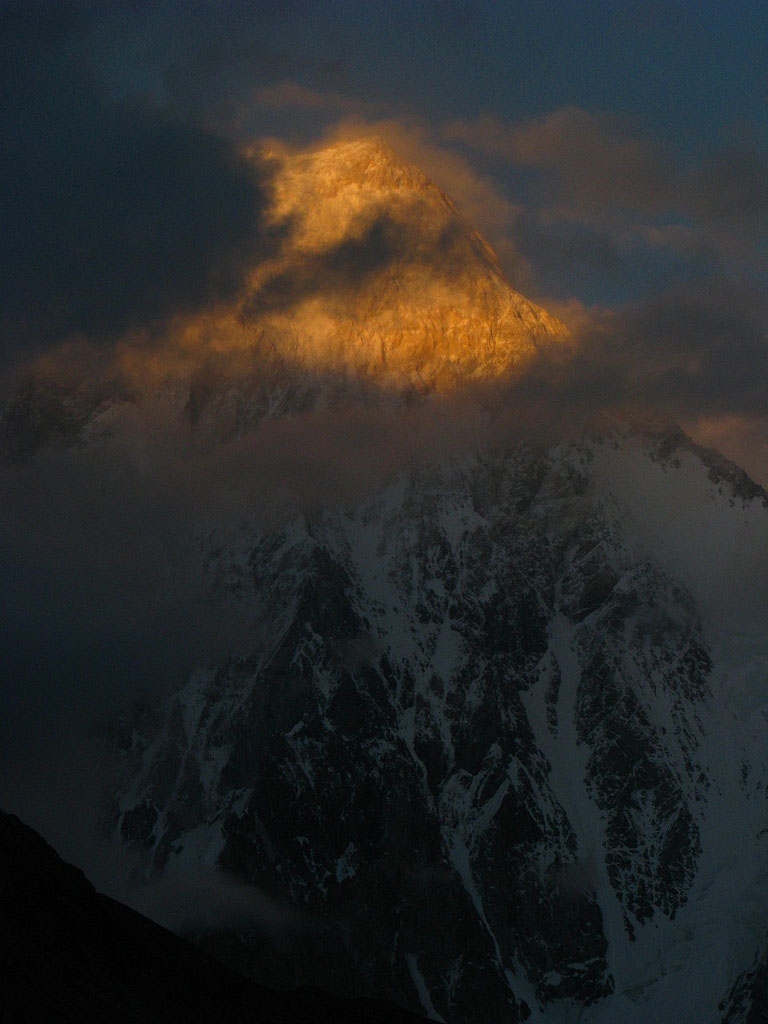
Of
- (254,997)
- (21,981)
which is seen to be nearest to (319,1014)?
(254,997)

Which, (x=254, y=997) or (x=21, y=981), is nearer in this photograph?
(x=21, y=981)

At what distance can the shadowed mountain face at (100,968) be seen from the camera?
81500 mm

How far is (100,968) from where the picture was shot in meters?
89.2

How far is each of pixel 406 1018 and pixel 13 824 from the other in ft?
95.8

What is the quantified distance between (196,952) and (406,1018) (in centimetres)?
1502

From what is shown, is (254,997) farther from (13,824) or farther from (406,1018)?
(13,824)

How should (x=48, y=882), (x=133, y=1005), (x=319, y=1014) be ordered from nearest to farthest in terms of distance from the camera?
(x=133, y=1005)
(x=48, y=882)
(x=319, y=1014)

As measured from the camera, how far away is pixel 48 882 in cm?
9362

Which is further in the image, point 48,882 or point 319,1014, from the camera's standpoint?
point 319,1014

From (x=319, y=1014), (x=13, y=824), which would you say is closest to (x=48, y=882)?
(x=13, y=824)

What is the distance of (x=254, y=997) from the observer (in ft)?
322

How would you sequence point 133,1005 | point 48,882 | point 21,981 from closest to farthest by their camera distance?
point 21,981
point 133,1005
point 48,882

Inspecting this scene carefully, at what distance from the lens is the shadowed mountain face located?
8150cm

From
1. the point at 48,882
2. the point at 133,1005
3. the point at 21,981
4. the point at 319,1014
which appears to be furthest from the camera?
the point at 319,1014
